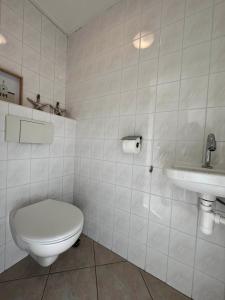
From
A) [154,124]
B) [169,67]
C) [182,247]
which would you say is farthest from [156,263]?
[169,67]

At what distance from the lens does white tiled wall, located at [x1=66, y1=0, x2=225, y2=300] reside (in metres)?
0.91

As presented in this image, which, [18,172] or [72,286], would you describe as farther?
[18,172]

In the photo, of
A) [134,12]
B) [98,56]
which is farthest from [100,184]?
[134,12]

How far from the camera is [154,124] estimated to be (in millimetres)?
1105

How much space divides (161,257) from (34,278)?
96 centimetres

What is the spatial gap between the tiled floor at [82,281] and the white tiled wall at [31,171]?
0.19 meters

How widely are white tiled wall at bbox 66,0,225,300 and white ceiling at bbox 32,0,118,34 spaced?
0.07m

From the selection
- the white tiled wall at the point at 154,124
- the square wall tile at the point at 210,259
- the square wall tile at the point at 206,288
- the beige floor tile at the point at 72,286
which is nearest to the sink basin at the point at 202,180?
the white tiled wall at the point at 154,124

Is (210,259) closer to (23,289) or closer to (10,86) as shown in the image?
(23,289)

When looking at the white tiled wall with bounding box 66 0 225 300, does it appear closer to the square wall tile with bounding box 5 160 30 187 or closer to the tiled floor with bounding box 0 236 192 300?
the tiled floor with bounding box 0 236 192 300

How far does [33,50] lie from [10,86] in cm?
45

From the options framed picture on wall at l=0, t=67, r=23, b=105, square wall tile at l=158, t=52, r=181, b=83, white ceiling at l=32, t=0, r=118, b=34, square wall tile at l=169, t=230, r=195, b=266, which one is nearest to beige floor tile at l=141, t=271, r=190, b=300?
square wall tile at l=169, t=230, r=195, b=266

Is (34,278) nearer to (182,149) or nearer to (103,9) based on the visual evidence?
(182,149)

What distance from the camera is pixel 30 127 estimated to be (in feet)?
3.86
